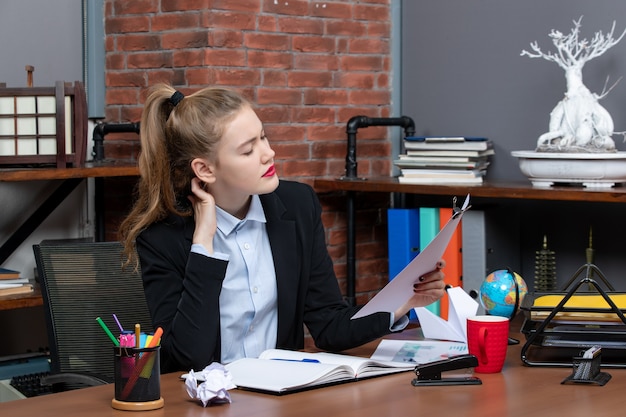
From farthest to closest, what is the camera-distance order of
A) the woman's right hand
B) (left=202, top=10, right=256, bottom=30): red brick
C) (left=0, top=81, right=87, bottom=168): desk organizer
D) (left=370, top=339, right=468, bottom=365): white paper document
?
(left=202, top=10, right=256, bottom=30): red brick → (left=0, top=81, right=87, bottom=168): desk organizer → the woman's right hand → (left=370, top=339, right=468, bottom=365): white paper document

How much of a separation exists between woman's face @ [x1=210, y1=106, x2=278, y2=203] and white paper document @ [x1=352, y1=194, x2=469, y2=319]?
356mm

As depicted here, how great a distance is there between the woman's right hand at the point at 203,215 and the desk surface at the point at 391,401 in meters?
0.38

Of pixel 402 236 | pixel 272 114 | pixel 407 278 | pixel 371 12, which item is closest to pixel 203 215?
pixel 407 278

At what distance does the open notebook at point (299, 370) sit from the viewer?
1738mm

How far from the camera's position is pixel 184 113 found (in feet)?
7.47

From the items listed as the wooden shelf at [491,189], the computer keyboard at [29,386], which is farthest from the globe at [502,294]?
the computer keyboard at [29,386]

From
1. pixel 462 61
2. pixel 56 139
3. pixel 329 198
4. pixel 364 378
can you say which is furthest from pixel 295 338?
pixel 462 61

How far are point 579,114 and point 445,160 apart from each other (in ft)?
1.74

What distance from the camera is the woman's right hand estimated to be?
211cm

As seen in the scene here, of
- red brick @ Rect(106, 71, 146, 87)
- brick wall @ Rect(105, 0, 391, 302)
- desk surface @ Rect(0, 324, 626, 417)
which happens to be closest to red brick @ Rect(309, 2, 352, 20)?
brick wall @ Rect(105, 0, 391, 302)

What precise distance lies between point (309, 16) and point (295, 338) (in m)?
1.77

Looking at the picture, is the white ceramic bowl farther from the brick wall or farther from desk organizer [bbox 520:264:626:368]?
desk organizer [bbox 520:264:626:368]

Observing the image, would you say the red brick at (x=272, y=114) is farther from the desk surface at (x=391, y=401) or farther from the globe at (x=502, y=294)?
the desk surface at (x=391, y=401)

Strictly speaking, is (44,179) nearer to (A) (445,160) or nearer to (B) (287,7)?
(B) (287,7)
